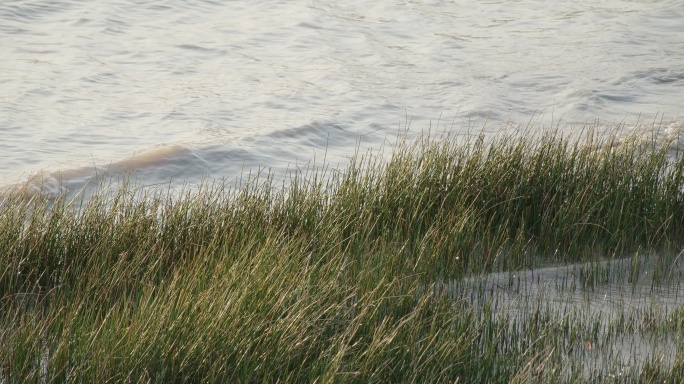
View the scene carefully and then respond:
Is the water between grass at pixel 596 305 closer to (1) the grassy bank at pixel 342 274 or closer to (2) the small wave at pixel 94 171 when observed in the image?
(1) the grassy bank at pixel 342 274

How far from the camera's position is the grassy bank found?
11.1ft

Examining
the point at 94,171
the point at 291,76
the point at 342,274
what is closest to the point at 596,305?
the point at 342,274

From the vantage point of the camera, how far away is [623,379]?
3.54 metres

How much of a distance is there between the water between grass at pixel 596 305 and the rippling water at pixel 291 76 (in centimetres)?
328

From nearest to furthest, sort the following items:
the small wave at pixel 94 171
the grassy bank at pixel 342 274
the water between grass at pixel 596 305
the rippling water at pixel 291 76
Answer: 1. the grassy bank at pixel 342 274
2. the water between grass at pixel 596 305
3. the small wave at pixel 94 171
4. the rippling water at pixel 291 76

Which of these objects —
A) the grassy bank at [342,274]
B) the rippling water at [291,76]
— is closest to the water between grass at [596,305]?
the grassy bank at [342,274]

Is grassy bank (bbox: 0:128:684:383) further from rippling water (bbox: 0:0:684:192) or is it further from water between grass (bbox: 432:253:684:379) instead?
rippling water (bbox: 0:0:684:192)

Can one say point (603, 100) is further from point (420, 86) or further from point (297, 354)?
point (297, 354)

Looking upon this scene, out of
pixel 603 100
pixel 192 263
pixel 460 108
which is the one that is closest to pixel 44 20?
pixel 460 108

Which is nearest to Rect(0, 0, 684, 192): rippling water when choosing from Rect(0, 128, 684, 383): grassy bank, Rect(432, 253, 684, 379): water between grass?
Rect(0, 128, 684, 383): grassy bank

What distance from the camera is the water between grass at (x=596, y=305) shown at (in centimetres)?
381

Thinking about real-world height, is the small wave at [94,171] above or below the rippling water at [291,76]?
below

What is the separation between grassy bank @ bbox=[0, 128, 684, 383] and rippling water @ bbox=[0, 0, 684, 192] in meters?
2.41

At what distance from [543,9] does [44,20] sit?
25.4 feet
